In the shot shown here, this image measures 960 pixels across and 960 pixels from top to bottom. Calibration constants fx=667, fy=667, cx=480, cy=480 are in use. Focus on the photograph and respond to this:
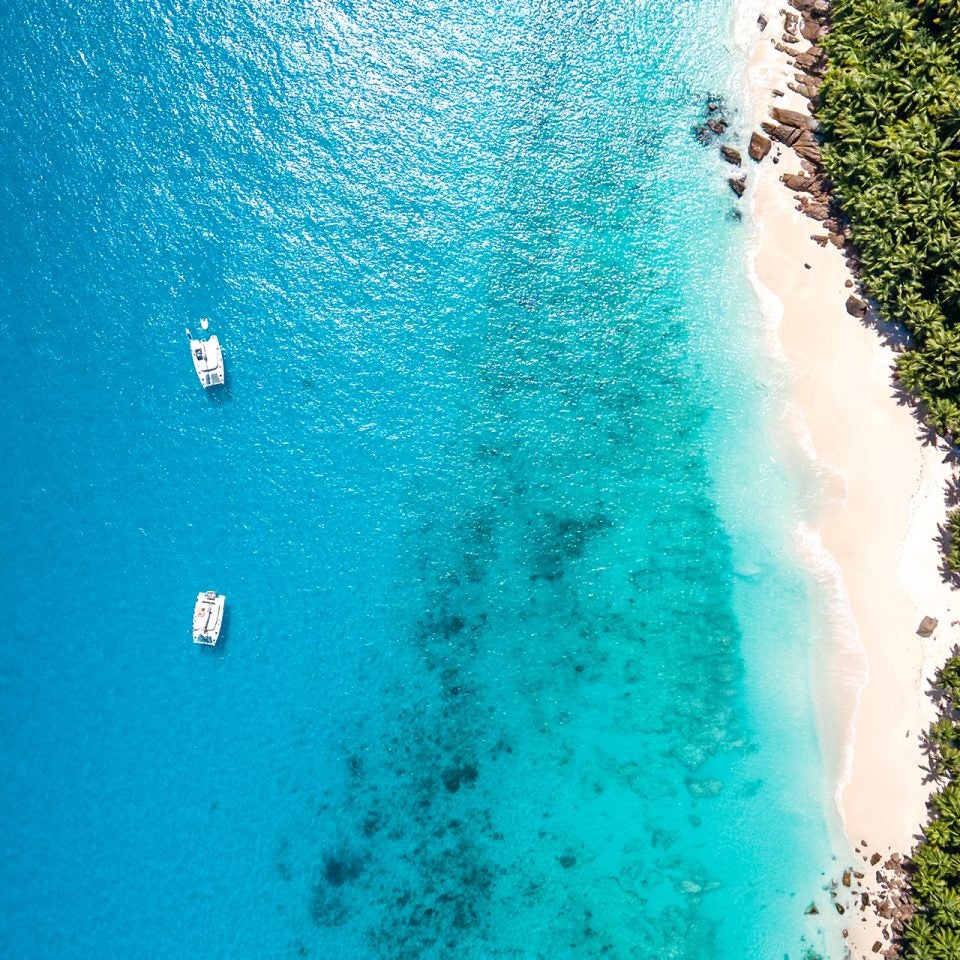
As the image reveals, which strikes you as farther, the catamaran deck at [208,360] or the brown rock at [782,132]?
the catamaran deck at [208,360]

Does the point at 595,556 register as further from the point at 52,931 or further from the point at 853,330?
the point at 52,931

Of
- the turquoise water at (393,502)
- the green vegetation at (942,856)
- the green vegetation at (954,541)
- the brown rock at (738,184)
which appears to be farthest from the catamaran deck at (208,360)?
the green vegetation at (942,856)

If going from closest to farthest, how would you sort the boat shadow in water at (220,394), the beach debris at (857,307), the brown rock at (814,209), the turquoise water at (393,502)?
1. the beach debris at (857,307)
2. the turquoise water at (393,502)
3. the brown rock at (814,209)
4. the boat shadow in water at (220,394)

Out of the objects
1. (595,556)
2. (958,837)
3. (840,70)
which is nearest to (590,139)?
(840,70)

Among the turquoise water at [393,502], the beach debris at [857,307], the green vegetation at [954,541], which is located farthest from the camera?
the turquoise water at [393,502]

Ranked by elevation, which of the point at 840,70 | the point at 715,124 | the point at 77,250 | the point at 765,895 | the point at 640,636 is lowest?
the point at 765,895

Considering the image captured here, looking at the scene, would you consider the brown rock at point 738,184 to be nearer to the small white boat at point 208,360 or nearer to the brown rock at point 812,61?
the brown rock at point 812,61

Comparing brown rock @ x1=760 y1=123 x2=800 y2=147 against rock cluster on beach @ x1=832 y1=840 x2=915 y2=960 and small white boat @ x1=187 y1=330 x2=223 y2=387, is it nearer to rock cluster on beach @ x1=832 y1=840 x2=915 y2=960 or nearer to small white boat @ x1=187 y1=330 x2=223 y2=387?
small white boat @ x1=187 y1=330 x2=223 y2=387
